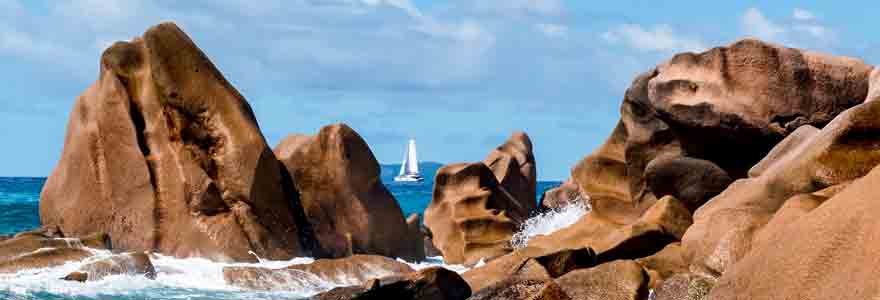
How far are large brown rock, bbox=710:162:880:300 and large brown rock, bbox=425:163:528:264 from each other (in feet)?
60.5

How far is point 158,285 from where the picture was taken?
1839 cm

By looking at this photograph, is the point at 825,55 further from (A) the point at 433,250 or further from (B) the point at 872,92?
(A) the point at 433,250

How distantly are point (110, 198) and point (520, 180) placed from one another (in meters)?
17.3

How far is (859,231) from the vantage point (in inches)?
325

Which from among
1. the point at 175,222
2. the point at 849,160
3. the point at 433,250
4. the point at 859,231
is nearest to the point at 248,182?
the point at 175,222

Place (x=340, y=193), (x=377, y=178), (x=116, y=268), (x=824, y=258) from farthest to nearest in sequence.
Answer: (x=377, y=178) → (x=340, y=193) → (x=116, y=268) → (x=824, y=258)

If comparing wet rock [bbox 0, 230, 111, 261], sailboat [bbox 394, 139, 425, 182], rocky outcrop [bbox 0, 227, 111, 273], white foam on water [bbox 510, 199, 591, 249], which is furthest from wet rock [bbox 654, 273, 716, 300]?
sailboat [bbox 394, 139, 425, 182]

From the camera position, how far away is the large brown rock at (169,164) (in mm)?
21984

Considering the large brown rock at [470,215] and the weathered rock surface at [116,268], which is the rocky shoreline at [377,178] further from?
the large brown rock at [470,215]

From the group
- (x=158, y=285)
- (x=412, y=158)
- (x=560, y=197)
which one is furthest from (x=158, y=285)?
(x=412, y=158)

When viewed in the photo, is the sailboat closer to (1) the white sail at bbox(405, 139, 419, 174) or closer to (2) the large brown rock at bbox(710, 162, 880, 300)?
(1) the white sail at bbox(405, 139, 419, 174)

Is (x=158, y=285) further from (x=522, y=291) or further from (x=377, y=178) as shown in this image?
(x=522, y=291)

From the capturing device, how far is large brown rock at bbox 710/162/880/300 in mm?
7938

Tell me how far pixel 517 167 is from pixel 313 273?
59.9 ft
